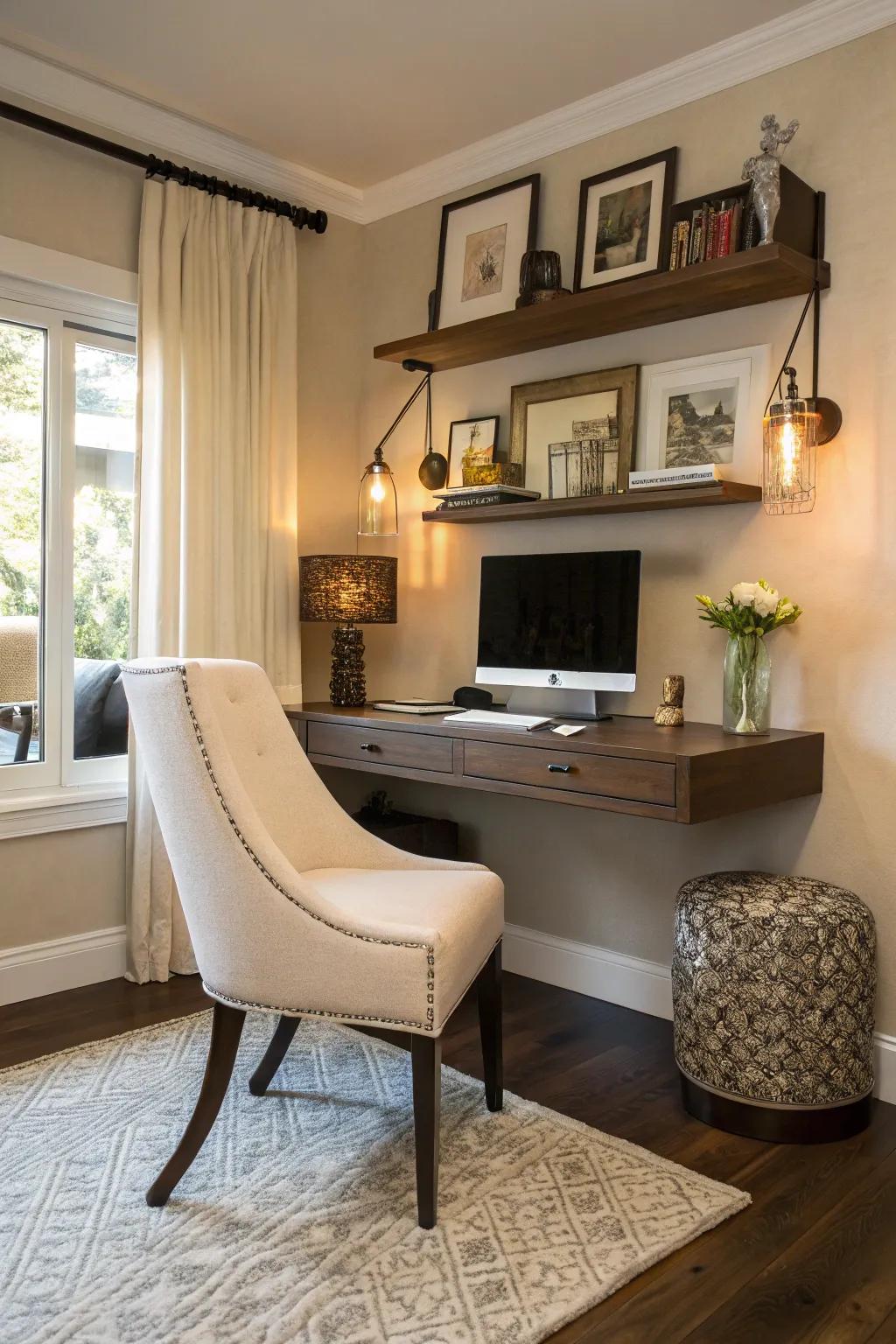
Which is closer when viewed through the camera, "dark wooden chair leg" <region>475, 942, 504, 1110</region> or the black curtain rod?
"dark wooden chair leg" <region>475, 942, 504, 1110</region>

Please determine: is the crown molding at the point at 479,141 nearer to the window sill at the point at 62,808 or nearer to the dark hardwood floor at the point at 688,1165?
the window sill at the point at 62,808

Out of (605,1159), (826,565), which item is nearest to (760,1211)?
(605,1159)

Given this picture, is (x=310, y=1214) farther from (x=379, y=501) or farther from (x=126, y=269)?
(x=126, y=269)

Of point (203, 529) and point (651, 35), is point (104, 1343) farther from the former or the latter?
point (651, 35)

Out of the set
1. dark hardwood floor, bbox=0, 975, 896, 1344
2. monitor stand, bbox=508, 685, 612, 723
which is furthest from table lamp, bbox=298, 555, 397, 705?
dark hardwood floor, bbox=0, 975, 896, 1344

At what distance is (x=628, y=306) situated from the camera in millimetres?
2746

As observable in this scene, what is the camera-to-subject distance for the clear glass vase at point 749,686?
2.52 metres

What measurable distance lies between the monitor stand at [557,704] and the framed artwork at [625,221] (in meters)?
1.17

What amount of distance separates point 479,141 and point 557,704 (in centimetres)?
182

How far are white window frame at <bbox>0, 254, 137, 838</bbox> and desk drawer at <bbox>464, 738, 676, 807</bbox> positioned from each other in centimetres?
124

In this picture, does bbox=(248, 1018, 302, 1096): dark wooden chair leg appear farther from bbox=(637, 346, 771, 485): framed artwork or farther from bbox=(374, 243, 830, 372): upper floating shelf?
bbox=(374, 243, 830, 372): upper floating shelf

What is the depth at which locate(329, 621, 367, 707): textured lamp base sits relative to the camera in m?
3.39

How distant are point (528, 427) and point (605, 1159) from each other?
6.74 ft

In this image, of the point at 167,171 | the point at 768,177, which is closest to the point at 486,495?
the point at 768,177
